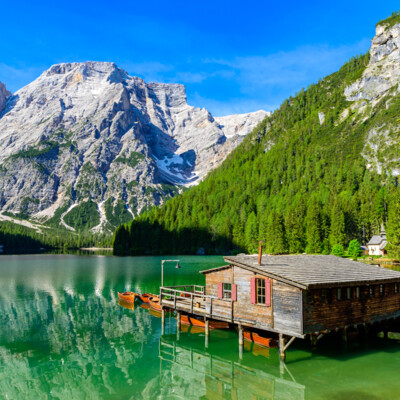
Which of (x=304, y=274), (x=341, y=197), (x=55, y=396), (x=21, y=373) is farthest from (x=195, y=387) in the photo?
(x=341, y=197)

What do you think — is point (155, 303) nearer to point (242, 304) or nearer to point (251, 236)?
point (242, 304)

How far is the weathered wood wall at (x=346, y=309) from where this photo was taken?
2755cm

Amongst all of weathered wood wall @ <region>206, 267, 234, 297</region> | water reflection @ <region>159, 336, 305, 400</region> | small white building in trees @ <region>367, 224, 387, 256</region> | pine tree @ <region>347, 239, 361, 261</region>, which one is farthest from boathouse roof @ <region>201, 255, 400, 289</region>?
small white building in trees @ <region>367, 224, 387, 256</region>

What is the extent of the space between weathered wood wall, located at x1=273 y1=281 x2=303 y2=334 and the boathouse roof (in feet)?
3.08

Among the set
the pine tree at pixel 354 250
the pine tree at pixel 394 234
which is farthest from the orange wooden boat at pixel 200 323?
the pine tree at pixel 354 250

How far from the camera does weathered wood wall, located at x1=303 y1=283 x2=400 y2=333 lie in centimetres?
2755

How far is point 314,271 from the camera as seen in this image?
1207 inches

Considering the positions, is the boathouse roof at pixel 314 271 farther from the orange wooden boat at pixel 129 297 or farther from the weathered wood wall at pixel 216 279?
→ the orange wooden boat at pixel 129 297

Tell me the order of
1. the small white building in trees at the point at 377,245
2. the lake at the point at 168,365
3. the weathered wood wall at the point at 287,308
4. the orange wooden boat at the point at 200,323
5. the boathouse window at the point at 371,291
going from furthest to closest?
the small white building in trees at the point at 377,245 < the orange wooden boat at the point at 200,323 < the boathouse window at the point at 371,291 < the weathered wood wall at the point at 287,308 < the lake at the point at 168,365

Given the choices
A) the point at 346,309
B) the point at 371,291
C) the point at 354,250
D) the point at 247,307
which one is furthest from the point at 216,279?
the point at 354,250

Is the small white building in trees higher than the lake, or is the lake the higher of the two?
the small white building in trees

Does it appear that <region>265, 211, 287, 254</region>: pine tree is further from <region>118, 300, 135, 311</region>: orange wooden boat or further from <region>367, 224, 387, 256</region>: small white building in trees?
<region>118, 300, 135, 311</region>: orange wooden boat

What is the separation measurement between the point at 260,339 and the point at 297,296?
7240 millimetres

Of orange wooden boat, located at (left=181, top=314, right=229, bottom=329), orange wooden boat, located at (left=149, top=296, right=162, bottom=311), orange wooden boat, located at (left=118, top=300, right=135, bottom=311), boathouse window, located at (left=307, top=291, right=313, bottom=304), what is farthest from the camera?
orange wooden boat, located at (left=118, top=300, right=135, bottom=311)
